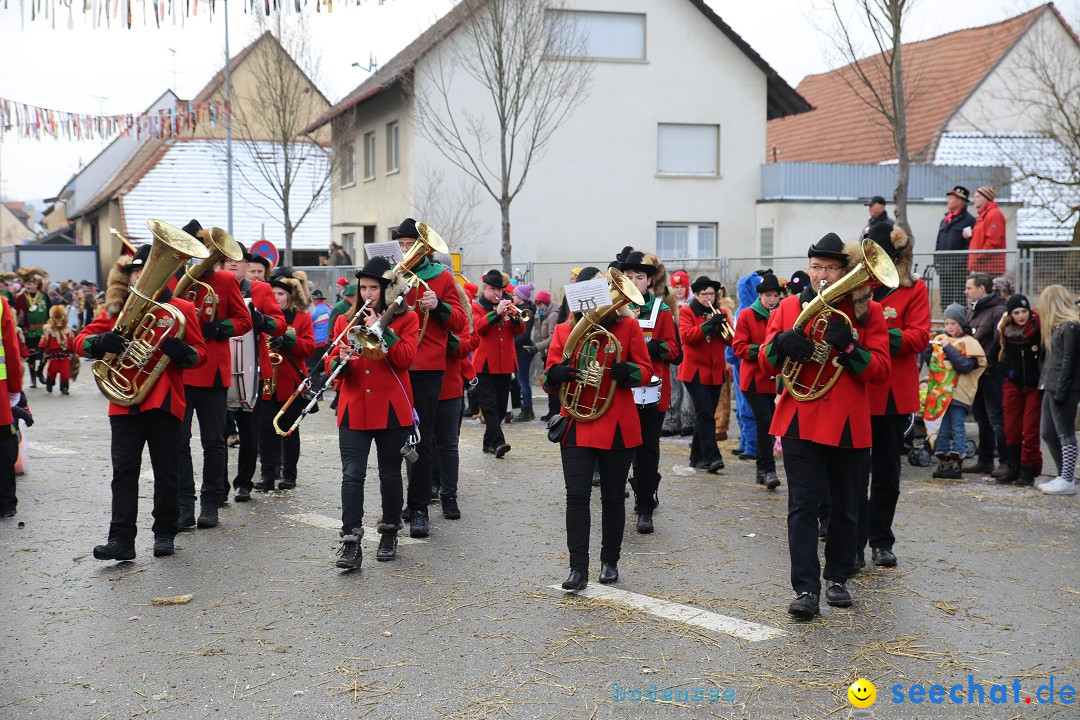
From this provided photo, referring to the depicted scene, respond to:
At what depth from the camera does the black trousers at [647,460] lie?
8242mm

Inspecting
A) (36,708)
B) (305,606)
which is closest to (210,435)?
(305,606)

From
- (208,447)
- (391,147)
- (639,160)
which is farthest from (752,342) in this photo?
(391,147)

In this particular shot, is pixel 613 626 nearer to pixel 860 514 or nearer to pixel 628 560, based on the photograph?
pixel 628 560

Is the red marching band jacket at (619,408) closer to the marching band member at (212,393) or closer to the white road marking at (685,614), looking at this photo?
the white road marking at (685,614)

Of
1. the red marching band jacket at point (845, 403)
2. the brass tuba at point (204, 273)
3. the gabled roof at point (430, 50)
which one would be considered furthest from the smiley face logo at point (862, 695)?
the gabled roof at point (430, 50)

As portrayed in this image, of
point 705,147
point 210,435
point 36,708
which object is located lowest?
point 36,708

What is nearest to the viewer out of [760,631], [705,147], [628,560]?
[760,631]

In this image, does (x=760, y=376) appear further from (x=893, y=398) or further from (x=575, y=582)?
(x=575, y=582)

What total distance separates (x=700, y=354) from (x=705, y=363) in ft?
0.32

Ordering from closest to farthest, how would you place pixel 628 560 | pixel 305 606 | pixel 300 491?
pixel 305 606
pixel 628 560
pixel 300 491

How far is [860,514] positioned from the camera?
6969 mm

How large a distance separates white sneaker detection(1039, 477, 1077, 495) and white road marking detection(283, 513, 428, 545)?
18.2ft

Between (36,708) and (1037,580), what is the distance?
5523 millimetres

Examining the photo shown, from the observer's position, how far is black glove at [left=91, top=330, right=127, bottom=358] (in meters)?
6.92
